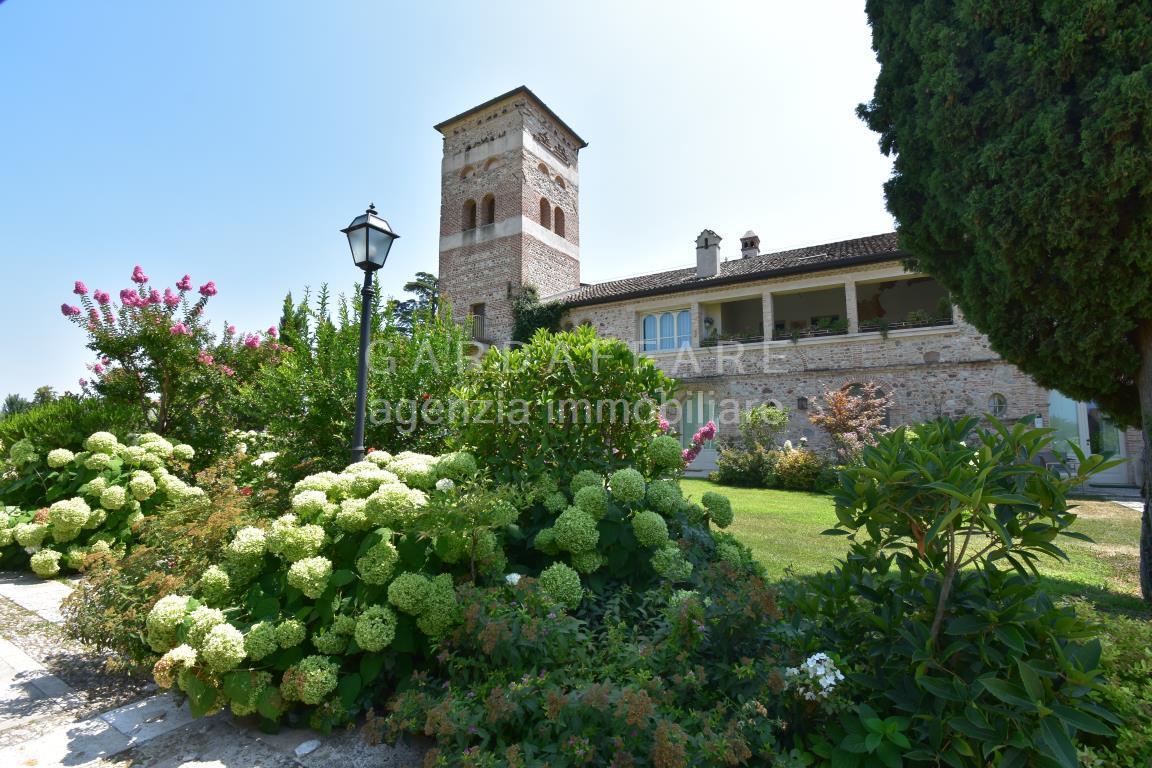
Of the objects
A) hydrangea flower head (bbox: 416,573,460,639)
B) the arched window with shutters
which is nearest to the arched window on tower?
the arched window with shutters

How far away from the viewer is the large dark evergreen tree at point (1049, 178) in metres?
3.88

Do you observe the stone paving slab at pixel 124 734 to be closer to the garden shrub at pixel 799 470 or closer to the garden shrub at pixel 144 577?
the garden shrub at pixel 144 577

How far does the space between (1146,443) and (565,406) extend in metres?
4.80

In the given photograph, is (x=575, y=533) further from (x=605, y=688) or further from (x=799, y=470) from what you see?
(x=799, y=470)

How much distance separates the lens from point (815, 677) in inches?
72.9

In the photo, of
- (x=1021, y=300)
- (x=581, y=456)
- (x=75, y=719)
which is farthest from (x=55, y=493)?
(x=1021, y=300)

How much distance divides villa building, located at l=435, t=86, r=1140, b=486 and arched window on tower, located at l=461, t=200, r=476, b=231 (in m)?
0.06

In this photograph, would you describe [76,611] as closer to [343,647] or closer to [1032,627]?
[343,647]

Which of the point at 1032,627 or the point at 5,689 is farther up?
the point at 1032,627

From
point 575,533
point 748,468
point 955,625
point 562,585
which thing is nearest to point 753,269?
point 748,468

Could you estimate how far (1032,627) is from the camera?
1834 millimetres

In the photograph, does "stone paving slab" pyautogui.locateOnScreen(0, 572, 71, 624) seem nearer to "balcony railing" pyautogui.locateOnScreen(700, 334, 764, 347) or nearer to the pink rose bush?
the pink rose bush

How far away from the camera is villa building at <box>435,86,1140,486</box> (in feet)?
46.6

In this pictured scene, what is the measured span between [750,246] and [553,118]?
425 inches
